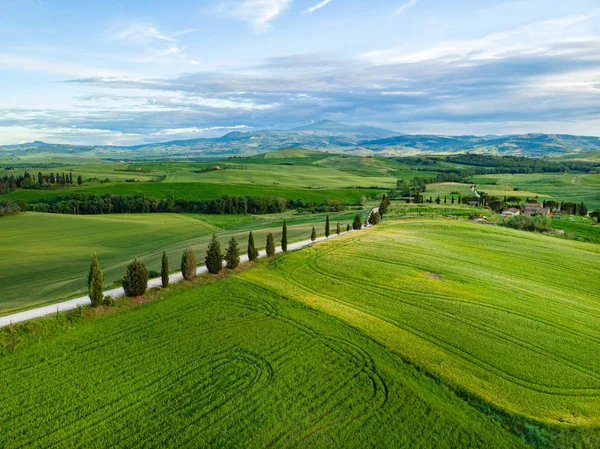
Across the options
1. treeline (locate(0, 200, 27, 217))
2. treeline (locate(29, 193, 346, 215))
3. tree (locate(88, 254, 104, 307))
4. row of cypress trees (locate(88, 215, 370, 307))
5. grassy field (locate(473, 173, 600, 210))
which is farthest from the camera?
grassy field (locate(473, 173, 600, 210))

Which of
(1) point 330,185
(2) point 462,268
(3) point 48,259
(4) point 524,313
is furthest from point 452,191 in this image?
(3) point 48,259

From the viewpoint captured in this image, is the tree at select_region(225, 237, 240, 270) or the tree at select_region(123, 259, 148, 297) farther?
the tree at select_region(225, 237, 240, 270)

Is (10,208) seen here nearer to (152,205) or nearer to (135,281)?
(152,205)

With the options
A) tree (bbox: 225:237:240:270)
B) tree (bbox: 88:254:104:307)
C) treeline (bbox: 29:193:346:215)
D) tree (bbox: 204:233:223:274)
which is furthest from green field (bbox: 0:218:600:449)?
treeline (bbox: 29:193:346:215)

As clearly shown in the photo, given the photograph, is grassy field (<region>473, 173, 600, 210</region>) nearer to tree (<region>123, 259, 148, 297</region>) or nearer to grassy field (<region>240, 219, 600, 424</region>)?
grassy field (<region>240, 219, 600, 424</region>)

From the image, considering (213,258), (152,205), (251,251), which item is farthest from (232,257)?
(152,205)

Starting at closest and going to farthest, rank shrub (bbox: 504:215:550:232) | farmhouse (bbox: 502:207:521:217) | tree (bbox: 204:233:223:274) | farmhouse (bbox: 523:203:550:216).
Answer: tree (bbox: 204:233:223:274) → shrub (bbox: 504:215:550:232) → farmhouse (bbox: 502:207:521:217) → farmhouse (bbox: 523:203:550:216)
